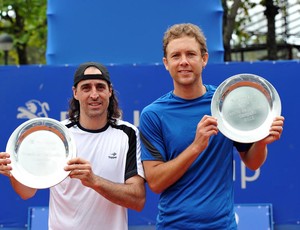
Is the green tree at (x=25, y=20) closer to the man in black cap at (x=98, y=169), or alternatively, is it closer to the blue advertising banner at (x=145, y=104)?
the blue advertising banner at (x=145, y=104)

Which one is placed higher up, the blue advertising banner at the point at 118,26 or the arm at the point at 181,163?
the blue advertising banner at the point at 118,26

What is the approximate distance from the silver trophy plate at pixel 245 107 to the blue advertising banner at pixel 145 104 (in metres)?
1.59

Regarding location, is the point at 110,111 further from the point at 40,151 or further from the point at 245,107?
the point at 245,107

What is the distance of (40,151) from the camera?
10.9 ft

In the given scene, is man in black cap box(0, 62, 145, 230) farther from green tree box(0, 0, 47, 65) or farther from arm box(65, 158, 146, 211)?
green tree box(0, 0, 47, 65)

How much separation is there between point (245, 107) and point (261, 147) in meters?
0.24

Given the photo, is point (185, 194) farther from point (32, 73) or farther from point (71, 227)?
point (32, 73)

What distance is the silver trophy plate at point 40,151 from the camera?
3211 mm

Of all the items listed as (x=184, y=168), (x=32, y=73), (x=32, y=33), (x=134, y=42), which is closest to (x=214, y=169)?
(x=184, y=168)

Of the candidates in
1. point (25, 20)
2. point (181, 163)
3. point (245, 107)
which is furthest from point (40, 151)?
point (25, 20)

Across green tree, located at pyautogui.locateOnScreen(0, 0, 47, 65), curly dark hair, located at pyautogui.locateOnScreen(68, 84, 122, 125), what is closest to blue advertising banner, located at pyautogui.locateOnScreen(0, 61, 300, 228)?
curly dark hair, located at pyautogui.locateOnScreen(68, 84, 122, 125)

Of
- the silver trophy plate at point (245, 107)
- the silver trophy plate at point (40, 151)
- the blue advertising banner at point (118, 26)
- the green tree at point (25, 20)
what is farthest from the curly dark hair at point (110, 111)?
the green tree at point (25, 20)

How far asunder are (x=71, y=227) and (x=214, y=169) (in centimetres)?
78

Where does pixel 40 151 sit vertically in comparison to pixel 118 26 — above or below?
below
